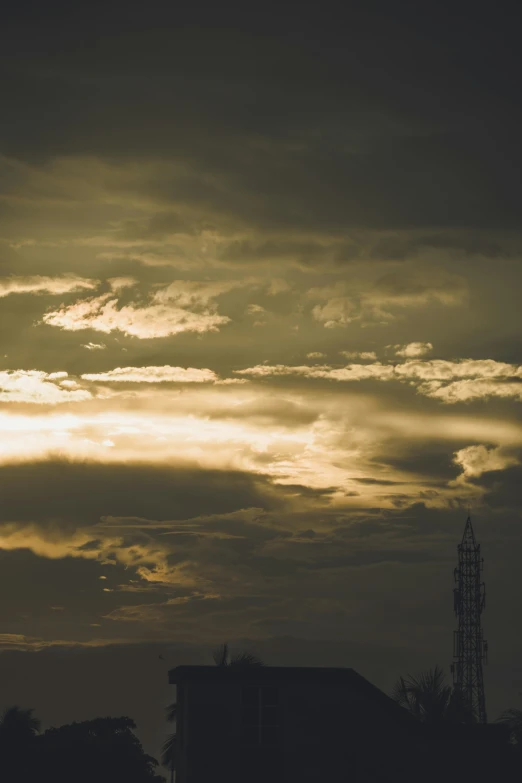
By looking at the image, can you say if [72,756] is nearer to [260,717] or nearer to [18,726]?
[18,726]

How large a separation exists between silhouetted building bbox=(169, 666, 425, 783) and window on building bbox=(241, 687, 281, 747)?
0.13 feet

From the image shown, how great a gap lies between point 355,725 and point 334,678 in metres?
1.98

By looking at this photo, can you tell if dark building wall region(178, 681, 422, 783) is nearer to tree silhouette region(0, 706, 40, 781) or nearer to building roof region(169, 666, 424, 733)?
building roof region(169, 666, 424, 733)

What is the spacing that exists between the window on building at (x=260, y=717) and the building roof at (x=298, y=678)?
45 centimetres

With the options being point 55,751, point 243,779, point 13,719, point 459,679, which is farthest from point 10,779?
point 243,779

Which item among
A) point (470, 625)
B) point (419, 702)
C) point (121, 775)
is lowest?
point (121, 775)

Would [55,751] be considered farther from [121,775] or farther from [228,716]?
[228,716]

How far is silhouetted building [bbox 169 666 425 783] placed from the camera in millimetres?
39781

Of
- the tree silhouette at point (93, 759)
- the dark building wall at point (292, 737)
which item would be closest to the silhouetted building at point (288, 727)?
the dark building wall at point (292, 737)

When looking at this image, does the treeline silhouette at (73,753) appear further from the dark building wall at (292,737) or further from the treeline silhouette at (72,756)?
the dark building wall at (292,737)

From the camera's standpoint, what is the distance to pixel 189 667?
40.2 metres

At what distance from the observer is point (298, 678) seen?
40.8 meters

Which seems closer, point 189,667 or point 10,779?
point 189,667

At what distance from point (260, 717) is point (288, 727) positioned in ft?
3.79
